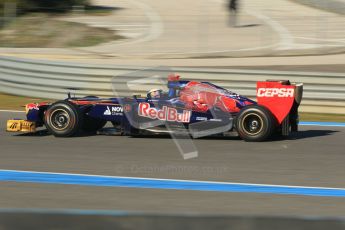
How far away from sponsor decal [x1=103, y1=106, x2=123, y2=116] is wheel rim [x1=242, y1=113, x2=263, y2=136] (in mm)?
1881

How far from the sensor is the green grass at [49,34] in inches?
960

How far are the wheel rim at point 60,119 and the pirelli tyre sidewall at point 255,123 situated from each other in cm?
260

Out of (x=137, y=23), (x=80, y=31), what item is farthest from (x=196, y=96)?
(x=137, y=23)

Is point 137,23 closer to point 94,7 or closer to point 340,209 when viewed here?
point 94,7

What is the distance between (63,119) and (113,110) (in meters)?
0.80

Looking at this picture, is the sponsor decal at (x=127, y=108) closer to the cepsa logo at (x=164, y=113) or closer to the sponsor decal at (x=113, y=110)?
the sponsor decal at (x=113, y=110)

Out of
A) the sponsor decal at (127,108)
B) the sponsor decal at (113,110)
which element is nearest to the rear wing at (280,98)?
the sponsor decal at (127,108)

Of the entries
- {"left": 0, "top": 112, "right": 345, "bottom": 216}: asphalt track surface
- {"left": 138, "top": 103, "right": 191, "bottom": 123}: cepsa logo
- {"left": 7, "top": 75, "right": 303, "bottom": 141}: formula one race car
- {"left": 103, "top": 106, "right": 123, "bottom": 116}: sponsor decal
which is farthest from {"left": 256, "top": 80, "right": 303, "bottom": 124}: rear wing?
{"left": 103, "top": 106, "right": 123, "bottom": 116}: sponsor decal

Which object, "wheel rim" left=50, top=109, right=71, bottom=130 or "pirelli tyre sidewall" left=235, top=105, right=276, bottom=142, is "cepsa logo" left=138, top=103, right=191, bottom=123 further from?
"wheel rim" left=50, top=109, right=71, bottom=130

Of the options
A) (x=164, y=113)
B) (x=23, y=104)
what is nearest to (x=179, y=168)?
(x=164, y=113)

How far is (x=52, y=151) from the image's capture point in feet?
32.7

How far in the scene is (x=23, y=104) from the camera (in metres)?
15.1

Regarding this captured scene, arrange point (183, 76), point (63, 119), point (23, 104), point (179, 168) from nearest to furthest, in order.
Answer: point (179, 168) < point (63, 119) < point (183, 76) < point (23, 104)

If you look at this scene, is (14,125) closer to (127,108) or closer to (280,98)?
(127,108)
